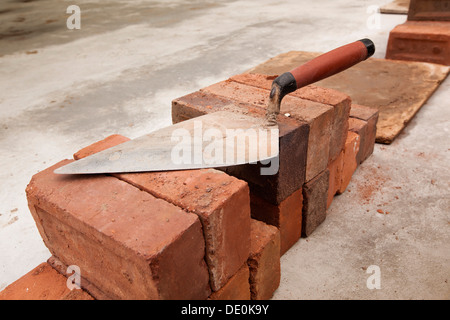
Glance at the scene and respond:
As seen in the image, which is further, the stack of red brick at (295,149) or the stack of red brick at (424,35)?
the stack of red brick at (424,35)

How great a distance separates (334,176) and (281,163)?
770mm

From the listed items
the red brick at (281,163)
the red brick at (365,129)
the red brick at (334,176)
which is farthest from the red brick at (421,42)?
the red brick at (281,163)

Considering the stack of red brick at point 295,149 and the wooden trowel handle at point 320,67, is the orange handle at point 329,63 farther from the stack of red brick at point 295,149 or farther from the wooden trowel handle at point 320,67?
the stack of red brick at point 295,149

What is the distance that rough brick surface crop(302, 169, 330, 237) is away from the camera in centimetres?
208

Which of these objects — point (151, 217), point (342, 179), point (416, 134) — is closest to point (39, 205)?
point (151, 217)

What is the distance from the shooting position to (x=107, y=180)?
59.6 inches

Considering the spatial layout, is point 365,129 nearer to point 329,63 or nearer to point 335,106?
point 335,106

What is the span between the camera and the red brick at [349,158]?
2.49 meters

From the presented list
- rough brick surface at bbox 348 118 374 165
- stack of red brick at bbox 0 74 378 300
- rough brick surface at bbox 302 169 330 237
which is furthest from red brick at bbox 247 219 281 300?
rough brick surface at bbox 348 118 374 165

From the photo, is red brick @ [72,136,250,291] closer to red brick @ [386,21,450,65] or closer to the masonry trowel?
the masonry trowel

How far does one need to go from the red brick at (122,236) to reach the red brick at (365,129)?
5.78ft

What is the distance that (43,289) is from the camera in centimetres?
159

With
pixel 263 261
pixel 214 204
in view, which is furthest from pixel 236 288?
pixel 214 204

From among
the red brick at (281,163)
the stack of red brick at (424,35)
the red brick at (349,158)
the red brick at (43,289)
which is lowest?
the red brick at (43,289)
